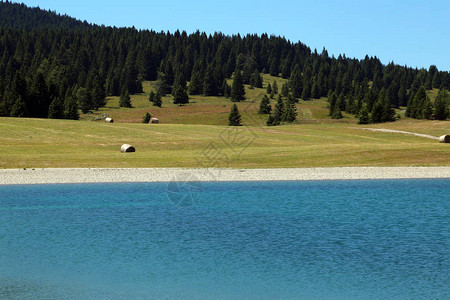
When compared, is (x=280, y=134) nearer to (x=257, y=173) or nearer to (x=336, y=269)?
(x=257, y=173)

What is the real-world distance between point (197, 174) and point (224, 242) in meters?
20.0

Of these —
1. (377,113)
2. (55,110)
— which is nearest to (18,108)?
(55,110)

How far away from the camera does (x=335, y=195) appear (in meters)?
32.6

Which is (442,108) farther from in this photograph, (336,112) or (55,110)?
(55,110)

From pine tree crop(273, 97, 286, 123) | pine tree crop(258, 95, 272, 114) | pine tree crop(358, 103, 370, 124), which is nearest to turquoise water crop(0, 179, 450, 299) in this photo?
pine tree crop(358, 103, 370, 124)

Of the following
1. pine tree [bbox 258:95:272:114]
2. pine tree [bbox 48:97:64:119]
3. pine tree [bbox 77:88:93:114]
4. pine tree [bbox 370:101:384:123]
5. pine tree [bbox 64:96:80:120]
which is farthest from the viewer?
pine tree [bbox 77:88:93:114]

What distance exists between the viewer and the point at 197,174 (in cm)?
4097

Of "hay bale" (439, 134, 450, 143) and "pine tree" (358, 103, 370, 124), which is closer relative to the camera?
"hay bale" (439, 134, 450, 143)

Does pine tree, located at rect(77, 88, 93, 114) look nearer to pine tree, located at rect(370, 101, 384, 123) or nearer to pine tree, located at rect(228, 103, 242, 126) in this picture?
pine tree, located at rect(228, 103, 242, 126)

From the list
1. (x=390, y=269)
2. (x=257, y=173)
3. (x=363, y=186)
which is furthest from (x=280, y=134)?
(x=390, y=269)

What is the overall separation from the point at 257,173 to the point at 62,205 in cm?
1745

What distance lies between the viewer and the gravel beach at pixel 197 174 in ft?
126

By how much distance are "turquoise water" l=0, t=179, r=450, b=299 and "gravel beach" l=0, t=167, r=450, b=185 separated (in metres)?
3.63

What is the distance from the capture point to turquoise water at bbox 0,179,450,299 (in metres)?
15.7
